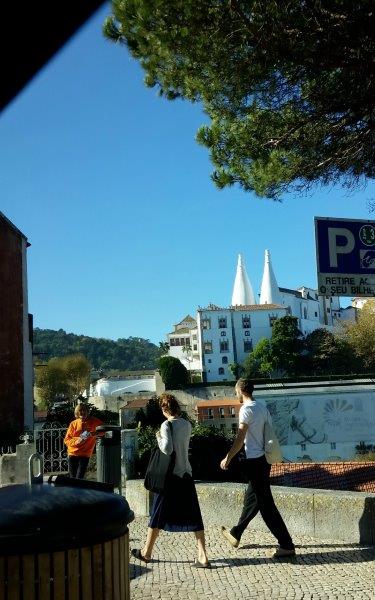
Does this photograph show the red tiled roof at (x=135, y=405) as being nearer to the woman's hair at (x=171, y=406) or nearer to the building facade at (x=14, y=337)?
the building facade at (x=14, y=337)

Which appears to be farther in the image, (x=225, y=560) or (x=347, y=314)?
(x=347, y=314)

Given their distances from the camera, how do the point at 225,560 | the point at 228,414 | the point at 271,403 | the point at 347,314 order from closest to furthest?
the point at 225,560 → the point at 271,403 → the point at 228,414 → the point at 347,314

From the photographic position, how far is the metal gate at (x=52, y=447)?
12289mm

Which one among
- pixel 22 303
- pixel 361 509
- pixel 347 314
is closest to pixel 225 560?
pixel 361 509

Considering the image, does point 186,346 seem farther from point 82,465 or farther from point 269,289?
point 82,465

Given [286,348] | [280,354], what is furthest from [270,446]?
[280,354]

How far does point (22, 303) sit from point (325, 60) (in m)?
24.3

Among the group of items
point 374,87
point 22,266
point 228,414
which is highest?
point 22,266

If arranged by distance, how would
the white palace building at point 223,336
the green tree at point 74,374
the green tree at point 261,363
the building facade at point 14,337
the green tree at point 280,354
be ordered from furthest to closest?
the white palace building at point 223,336 → the green tree at point 261,363 → the green tree at point 280,354 → the green tree at point 74,374 → the building facade at point 14,337

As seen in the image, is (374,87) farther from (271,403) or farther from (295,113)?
(271,403)

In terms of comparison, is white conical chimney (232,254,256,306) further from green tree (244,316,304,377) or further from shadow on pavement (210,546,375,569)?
shadow on pavement (210,546,375,569)

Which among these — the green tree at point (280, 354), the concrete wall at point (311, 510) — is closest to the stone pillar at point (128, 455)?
the concrete wall at point (311, 510)

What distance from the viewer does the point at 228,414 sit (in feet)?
107

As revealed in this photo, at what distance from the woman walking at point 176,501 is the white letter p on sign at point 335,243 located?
2115 mm
